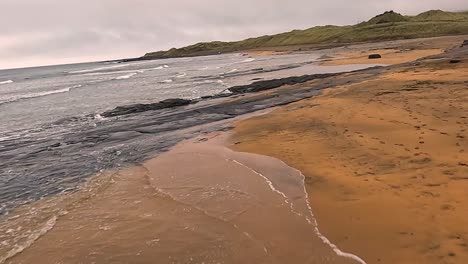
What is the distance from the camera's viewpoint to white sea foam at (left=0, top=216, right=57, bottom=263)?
7.04 meters

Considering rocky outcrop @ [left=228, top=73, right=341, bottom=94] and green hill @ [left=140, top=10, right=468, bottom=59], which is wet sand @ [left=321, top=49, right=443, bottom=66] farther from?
green hill @ [left=140, top=10, right=468, bottom=59]

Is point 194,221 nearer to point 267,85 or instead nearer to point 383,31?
point 267,85

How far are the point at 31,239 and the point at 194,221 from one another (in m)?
3.36

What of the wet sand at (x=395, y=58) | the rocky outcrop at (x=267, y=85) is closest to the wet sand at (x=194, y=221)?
the rocky outcrop at (x=267, y=85)

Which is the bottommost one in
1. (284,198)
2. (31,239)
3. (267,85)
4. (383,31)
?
(31,239)

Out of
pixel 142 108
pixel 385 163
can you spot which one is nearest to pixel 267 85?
pixel 142 108

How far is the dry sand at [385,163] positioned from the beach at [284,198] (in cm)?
3

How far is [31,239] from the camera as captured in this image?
7613mm

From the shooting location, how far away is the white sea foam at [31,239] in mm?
7035

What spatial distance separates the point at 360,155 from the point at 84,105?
94.4 ft

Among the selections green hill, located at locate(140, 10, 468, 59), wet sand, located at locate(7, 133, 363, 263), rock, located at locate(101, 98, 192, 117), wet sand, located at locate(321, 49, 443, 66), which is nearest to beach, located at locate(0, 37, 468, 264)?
wet sand, located at locate(7, 133, 363, 263)

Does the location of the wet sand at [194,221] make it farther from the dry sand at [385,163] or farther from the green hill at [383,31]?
the green hill at [383,31]

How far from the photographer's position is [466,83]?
17.2m

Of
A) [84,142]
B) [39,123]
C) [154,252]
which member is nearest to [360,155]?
[154,252]
